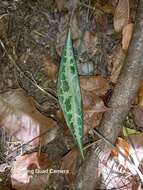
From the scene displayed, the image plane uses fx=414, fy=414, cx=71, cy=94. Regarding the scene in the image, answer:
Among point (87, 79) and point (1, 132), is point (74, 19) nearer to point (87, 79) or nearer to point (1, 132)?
point (87, 79)

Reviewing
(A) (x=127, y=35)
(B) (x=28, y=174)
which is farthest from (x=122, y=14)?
(B) (x=28, y=174)

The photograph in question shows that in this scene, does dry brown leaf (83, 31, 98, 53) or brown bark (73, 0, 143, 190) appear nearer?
brown bark (73, 0, 143, 190)

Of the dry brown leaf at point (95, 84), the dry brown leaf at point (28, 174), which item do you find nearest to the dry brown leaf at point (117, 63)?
the dry brown leaf at point (95, 84)

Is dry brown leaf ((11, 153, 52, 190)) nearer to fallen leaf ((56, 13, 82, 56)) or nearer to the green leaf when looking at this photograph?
the green leaf

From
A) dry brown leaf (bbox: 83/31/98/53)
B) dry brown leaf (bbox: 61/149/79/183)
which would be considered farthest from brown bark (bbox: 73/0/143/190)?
dry brown leaf (bbox: 83/31/98/53)

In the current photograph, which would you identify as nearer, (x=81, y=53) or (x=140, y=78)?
(x=140, y=78)

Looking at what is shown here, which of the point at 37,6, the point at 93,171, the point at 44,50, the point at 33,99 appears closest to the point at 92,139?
the point at 93,171

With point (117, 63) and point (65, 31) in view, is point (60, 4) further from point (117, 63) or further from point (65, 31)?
point (117, 63)
